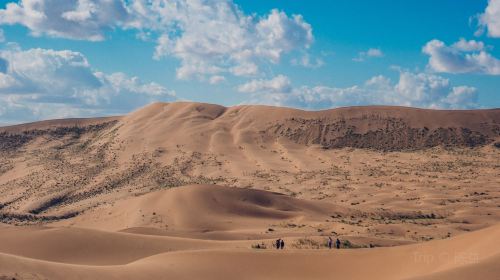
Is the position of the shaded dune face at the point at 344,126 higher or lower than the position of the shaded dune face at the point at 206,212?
higher

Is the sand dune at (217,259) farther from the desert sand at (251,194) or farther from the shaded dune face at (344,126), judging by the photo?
the shaded dune face at (344,126)

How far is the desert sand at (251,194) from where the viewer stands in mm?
16250

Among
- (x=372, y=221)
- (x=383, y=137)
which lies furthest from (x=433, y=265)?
(x=383, y=137)

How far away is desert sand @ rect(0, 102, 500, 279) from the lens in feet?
53.3

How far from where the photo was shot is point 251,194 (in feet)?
124

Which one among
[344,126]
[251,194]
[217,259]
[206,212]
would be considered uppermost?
[344,126]

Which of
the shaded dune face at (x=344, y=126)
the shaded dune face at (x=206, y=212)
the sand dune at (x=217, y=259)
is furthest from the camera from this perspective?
the shaded dune face at (x=344, y=126)

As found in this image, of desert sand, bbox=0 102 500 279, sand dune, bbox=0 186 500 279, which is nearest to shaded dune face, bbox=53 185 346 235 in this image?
desert sand, bbox=0 102 500 279

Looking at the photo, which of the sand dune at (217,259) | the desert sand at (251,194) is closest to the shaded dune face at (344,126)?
the desert sand at (251,194)

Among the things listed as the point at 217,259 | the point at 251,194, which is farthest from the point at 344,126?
the point at 217,259

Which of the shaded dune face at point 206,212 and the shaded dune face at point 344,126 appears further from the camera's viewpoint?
the shaded dune face at point 344,126

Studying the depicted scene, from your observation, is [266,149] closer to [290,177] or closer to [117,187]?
[290,177]

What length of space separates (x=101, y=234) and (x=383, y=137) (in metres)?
54.3

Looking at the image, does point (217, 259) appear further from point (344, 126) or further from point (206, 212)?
point (344, 126)
